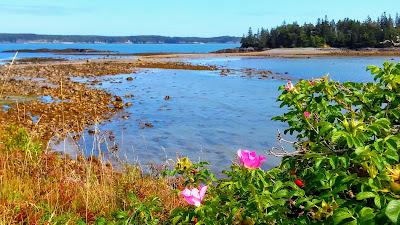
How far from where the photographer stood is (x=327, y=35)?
368 ft

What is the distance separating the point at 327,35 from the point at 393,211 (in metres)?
117

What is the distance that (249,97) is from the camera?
2330 centimetres

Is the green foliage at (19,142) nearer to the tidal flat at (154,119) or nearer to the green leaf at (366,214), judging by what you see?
the tidal flat at (154,119)

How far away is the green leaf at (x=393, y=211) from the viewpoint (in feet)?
4.99

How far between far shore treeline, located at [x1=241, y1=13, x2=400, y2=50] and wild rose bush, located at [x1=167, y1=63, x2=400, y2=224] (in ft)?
336

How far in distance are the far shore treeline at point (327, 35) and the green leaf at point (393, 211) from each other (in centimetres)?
10402

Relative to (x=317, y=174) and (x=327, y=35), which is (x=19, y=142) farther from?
(x=327, y=35)

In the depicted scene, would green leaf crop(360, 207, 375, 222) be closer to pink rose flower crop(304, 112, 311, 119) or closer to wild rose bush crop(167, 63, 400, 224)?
wild rose bush crop(167, 63, 400, 224)

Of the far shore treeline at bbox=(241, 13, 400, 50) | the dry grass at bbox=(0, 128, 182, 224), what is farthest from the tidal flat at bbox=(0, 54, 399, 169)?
the far shore treeline at bbox=(241, 13, 400, 50)

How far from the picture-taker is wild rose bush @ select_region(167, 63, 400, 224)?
74.8 inches

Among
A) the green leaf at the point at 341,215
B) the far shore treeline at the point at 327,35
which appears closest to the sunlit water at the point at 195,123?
the green leaf at the point at 341,215

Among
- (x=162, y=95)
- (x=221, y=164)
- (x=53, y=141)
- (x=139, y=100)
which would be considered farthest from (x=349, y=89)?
(x=162, y=95)

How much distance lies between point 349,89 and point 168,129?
12.2m

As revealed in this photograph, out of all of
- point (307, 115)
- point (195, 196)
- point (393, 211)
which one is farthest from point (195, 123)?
point (393, 211)
